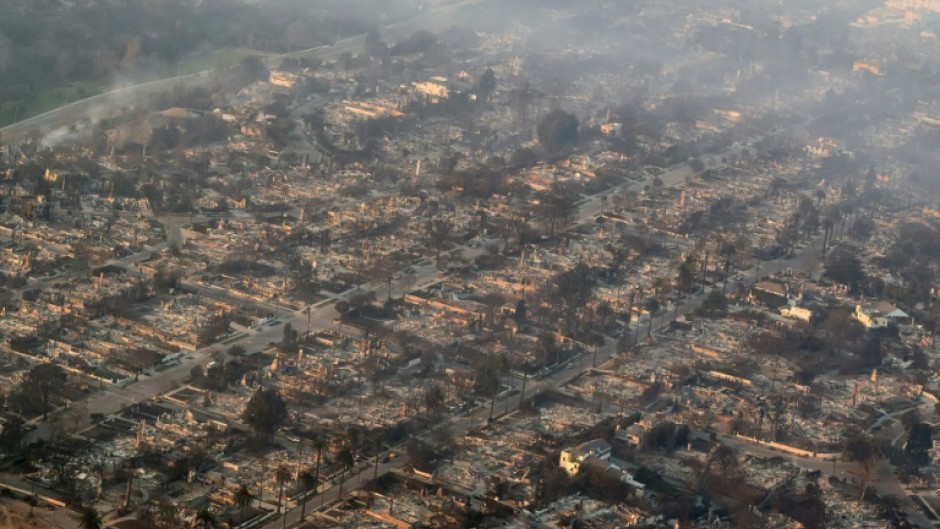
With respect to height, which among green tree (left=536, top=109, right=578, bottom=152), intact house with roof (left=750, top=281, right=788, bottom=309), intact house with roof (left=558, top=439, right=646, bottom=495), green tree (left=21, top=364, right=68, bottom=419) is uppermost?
green tree (left=21, top=364, right=68, bottom=419)

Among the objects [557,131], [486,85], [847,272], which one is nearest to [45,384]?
[847,272]

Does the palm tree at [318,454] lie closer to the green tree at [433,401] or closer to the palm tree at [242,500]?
the palm tree at [242,500]

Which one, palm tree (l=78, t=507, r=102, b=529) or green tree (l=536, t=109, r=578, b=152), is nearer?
palm tree (l=78, t=507, r=102, b=529)

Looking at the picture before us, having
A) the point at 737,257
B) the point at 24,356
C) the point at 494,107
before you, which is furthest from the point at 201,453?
the point at 494,107

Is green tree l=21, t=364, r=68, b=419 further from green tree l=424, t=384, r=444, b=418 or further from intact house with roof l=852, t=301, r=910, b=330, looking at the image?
intact house with roof l=852, t=301, r=910, b=330

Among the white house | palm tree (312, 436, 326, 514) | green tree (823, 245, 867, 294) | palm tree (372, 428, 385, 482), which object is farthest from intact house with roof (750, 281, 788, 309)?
palm tree (312, 436, 326, 514)

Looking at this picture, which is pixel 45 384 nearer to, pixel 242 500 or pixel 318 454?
pixel 318 454

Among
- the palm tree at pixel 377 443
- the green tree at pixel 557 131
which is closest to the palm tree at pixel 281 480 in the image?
the palm tree at pixel 377 443
